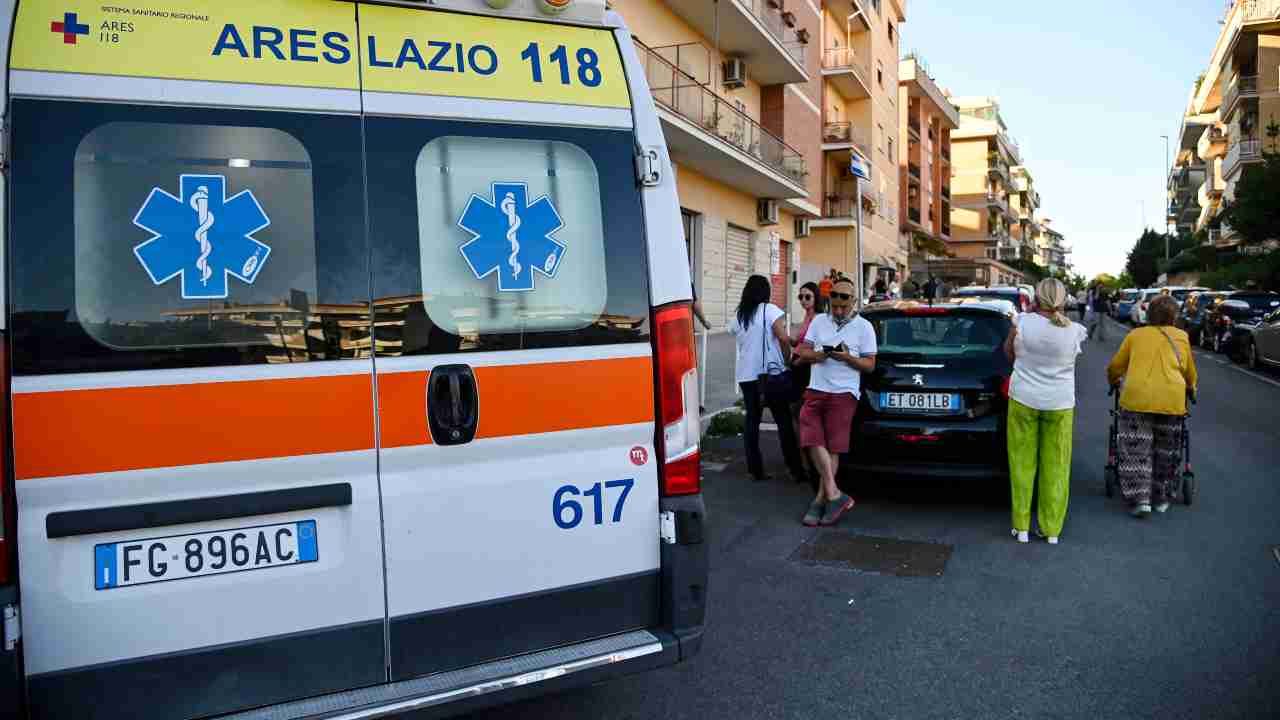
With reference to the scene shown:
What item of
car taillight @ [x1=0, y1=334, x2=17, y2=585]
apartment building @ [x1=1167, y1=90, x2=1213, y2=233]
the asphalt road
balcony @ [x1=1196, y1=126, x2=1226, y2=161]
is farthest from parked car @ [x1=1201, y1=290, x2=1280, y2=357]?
apartment building @ [x1=1167, y1=90, x2=1213, y2=233]

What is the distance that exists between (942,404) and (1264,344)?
15.1 metres

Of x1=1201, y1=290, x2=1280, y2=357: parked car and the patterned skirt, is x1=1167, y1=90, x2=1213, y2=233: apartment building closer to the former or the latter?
x1=1201, y1=290, x2=1280, y2=357: parked car

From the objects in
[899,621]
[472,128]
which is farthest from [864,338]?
[472,128]

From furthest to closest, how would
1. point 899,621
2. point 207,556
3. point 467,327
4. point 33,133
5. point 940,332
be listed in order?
point 940,332, point 899,621, point 467,327, point 207,556, point 33,133

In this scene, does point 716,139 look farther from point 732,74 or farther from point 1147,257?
point 1147,257

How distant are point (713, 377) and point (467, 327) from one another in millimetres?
13396

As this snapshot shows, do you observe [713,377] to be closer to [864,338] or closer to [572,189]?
[864,338]

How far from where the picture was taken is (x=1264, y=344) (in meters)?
17.9

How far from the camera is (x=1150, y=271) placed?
93062mm

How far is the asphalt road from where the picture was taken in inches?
144

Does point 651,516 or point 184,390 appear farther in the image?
point 651,516

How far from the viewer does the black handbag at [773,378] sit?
24.9 feet

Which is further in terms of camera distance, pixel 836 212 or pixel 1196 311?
pixel 836 212

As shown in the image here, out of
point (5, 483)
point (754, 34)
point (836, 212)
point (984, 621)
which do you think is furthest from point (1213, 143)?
point (5, 483)
